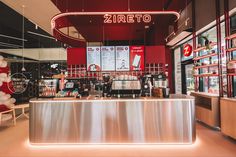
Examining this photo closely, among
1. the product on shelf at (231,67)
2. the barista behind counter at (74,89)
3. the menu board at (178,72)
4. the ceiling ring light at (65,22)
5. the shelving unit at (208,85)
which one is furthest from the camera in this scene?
the menu board at (178,72)

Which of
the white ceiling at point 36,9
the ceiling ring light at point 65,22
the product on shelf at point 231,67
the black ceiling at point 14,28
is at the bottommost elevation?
the product on shelf at point 231,67

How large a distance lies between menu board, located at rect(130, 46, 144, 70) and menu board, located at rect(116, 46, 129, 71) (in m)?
0.17

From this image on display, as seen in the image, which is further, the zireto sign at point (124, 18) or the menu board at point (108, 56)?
the menu board at point (108, 56)

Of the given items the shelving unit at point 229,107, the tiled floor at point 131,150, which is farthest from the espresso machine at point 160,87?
the shelving unit at point 229,107

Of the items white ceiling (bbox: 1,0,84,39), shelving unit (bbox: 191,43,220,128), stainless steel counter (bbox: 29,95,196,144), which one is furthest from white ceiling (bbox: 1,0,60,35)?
shelving unit (bbox: 191,43,220,128)

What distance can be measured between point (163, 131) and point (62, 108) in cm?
224

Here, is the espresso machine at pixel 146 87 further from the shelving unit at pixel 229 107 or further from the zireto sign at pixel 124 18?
the shelving unit at pixel 229 107

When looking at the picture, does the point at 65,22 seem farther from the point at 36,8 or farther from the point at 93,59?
the point at 36,8

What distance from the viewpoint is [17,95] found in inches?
478

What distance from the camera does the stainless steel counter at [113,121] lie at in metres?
4.36

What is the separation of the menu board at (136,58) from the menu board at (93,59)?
110 cm

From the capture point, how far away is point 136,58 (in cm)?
674

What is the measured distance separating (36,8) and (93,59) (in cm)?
264

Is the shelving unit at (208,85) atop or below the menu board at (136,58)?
below
